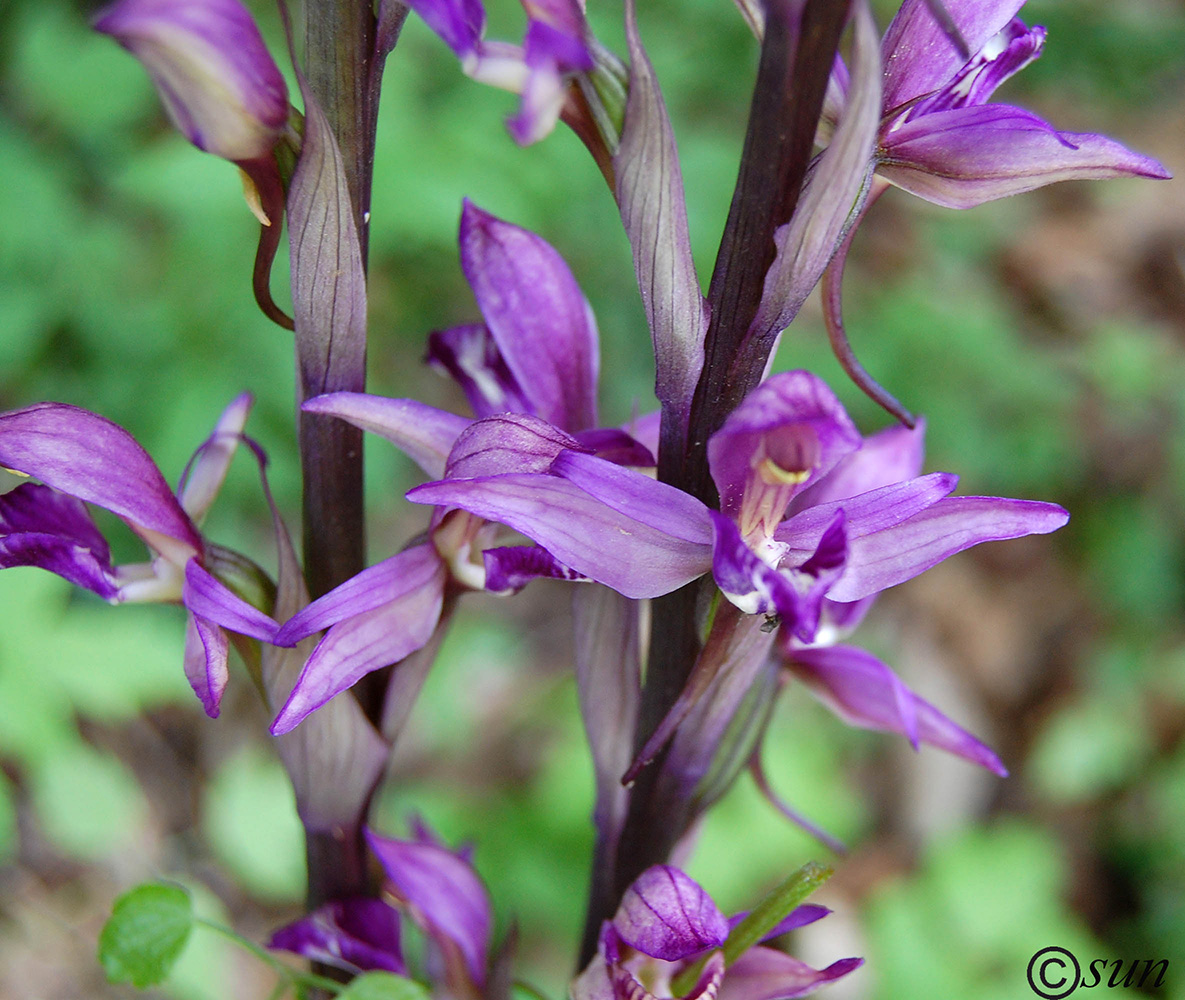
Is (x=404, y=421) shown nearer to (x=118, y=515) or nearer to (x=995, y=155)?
(x=118, y=515)

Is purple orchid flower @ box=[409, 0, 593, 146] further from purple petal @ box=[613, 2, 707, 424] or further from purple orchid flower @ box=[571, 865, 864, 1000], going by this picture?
purple orchid flower @ box=[571, 865, 864, 1000]

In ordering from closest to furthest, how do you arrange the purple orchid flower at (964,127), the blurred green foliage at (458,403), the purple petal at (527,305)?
the purple orchid flower at (964,127)
the purple petal at (527,305)
the blurred green foliage at (458,403)

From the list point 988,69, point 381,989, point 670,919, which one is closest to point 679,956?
point 670,919

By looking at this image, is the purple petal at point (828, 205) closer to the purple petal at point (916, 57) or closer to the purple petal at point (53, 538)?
the purple petal at point (916, 57)

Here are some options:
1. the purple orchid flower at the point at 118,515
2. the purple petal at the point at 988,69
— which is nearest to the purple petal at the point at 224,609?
the purple orchid flower at the point at 118,515

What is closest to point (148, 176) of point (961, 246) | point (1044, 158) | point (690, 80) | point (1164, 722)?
point (690, 80)

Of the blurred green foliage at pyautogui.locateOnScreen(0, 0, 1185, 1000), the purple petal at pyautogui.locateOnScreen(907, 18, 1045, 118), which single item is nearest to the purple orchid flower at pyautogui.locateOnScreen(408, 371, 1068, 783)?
the purple petal at pyautogui.locateOnScreen(907, 18, 1045, 118)
